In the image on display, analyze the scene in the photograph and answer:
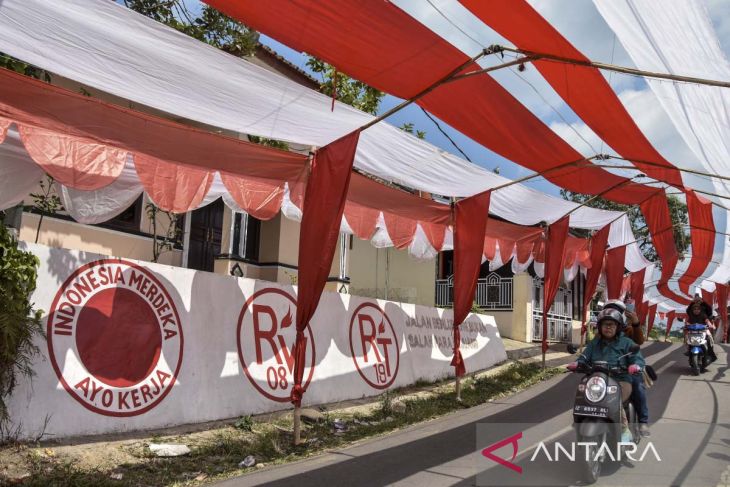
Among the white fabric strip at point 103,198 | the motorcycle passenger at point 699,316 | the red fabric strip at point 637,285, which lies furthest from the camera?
the red fabric strip at point 637,285

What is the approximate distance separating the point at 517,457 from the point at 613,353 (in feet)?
5.40

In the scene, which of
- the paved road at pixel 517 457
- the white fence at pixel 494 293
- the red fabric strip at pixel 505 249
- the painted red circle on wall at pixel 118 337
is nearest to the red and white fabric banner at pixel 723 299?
the white fence at pixel 494 293

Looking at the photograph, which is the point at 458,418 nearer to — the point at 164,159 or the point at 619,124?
the point at 619,124

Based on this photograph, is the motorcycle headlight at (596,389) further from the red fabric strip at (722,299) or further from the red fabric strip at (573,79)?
the red fabric strip at (722,299)

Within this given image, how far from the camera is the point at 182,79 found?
19.0 ft

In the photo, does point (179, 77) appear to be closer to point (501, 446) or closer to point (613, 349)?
point (613, 349)

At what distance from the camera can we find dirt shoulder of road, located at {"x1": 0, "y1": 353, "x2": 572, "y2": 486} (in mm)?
5309

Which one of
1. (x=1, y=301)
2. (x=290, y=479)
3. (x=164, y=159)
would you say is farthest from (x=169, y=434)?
(x=164, y=159)

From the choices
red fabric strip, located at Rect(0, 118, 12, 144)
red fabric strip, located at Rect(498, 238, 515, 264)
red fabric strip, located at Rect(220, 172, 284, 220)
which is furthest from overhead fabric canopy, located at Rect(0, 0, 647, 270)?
red fabric strip, located at Rect(498, 238, 515, 264)

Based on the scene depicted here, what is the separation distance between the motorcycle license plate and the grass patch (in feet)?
10.8

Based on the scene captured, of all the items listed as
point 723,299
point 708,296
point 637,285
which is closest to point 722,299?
point 723,299

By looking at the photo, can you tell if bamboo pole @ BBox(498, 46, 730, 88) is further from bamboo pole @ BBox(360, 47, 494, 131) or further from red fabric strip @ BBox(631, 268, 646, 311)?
red fabric strip @ BBox(631, 268, 646, 311)

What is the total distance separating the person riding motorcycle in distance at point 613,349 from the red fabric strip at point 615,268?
1574cm

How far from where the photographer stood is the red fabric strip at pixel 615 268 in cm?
2084
